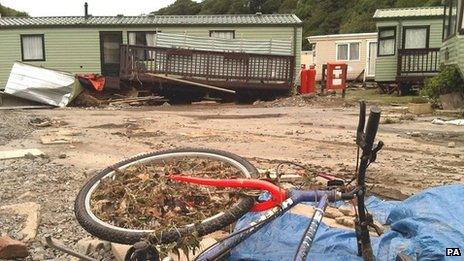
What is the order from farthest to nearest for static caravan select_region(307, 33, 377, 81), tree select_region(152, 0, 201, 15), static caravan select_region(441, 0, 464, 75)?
tree select_region(152, 0, 201, 15), static caravan select_region(307, 33, 377, 81), static caravan select_region(441, 0, 464, 75)

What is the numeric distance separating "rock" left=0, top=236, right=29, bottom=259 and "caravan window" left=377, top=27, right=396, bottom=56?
21.6m

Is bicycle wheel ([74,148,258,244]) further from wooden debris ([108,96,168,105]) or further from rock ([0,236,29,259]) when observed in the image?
wooden debris ([108,96,168,105])

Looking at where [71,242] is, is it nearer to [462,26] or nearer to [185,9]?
[462,26]

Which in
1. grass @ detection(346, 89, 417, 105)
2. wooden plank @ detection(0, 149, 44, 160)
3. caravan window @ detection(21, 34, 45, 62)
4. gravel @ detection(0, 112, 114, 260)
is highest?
caravan window @ detection(21, 34, 45, 62)

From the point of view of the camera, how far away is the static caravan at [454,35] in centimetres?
1292

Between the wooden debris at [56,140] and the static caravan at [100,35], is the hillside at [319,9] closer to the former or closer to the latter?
the static caravan at [100,35]

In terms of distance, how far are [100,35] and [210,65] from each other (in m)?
6.55

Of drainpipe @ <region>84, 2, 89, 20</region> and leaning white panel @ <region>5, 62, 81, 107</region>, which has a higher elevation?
drainpipe @ <region>84, 2, 89, 20</region>

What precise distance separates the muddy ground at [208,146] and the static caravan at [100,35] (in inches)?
374

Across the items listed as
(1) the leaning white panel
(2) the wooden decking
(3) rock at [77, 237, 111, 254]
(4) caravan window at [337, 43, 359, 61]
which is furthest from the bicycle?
(4) caravan window at [337, 43, 359, 61]

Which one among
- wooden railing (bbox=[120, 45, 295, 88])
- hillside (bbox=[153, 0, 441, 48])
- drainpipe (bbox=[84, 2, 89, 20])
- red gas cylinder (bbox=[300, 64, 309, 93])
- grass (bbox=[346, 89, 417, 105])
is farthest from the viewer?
hillside (bbox=[153, 0, 441, 48])

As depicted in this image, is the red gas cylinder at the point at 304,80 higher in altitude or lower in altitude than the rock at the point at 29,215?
higher

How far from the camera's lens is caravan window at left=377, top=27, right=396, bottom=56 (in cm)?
2292

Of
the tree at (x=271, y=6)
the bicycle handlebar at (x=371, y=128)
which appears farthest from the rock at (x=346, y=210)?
the tree at (x=271, y=6)
